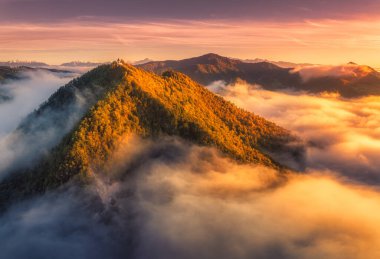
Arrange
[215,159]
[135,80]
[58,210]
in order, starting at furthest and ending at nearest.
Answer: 1. [215,159]
2. [135,80]
3. [58,210]

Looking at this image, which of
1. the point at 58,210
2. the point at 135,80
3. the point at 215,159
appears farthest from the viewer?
the point at 215,159

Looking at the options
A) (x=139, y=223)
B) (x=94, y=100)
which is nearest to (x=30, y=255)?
(x=139, y=223)

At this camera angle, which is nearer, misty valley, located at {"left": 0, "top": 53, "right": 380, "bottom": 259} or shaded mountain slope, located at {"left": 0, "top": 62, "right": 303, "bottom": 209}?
shaded mountain slope, located at {"left": 0, "top": 62, "right": 303, "bottom": 209}

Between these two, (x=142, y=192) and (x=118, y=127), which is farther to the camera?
(x=142, y=192)

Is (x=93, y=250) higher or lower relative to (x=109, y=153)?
lower

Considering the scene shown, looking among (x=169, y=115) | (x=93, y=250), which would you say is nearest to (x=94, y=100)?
(x=169, y=115)

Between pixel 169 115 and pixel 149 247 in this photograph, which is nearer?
pixel 149 247

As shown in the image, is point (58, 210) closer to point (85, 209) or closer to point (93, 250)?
point (85, 209)

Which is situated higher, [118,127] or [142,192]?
[118,127]

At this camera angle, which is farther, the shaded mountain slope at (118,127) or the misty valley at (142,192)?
the misty valley at (142,192)

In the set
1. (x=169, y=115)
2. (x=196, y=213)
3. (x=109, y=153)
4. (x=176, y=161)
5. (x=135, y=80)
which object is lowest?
(x=196, y=213)
